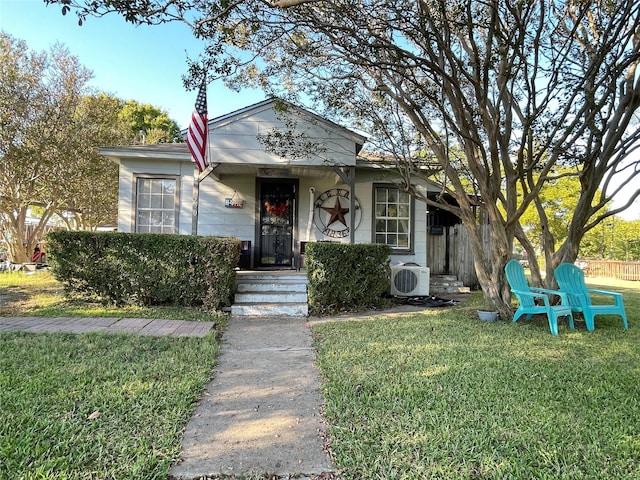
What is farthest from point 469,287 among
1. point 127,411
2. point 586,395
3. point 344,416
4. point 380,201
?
point 127,411

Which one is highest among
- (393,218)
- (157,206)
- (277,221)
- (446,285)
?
(157,206)

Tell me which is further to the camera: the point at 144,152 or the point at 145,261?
the point at 144,152

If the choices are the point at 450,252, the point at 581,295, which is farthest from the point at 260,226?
the point at 581,295

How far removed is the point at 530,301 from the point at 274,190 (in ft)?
20.5

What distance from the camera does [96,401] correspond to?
9.15 feet

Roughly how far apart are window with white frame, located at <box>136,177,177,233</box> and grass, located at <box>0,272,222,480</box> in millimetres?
4630

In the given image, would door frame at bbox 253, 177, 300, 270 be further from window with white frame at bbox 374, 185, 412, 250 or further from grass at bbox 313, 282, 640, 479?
grass at bbox 313, 282, 640, 479

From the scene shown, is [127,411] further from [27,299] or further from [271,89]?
[271,89]

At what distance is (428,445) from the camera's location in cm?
225

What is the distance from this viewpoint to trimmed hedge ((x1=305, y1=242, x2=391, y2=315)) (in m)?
6.75

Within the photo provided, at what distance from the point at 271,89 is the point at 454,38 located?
12.2ft

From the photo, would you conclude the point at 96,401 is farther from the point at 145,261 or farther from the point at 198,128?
the point at 198,128

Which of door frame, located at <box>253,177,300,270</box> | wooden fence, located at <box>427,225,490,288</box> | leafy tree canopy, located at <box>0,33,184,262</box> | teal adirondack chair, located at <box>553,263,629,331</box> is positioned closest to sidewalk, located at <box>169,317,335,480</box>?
teal adirondack chair, located at <box>553,263,629,331</box>

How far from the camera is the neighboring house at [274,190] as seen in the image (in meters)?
7.93
